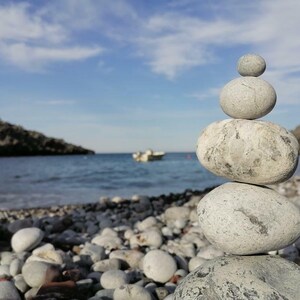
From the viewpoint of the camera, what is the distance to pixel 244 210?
3334 millimetres

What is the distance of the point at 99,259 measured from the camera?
6.66 m

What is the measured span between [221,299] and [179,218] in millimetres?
7355

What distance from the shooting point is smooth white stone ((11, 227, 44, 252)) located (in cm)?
693

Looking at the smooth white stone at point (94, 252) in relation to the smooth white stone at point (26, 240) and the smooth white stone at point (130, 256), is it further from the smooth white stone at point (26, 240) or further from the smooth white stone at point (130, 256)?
the smooth white stone at point (26, 240)

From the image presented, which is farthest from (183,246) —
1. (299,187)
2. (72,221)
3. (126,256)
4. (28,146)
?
(28,146)

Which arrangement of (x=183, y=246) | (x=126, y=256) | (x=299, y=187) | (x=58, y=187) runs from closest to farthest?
1. (x=126, y=256)
2. (x=183, y=246)
3. (x=299, y=187)
4. (x=58, y=187)

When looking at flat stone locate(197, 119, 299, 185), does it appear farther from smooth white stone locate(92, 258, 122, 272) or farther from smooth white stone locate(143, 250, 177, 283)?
smooth white stone locate(92, 258, 122, 272)

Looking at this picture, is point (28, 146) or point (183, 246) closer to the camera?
point (183, 246)

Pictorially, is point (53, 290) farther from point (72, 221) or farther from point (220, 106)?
point (72, 221)

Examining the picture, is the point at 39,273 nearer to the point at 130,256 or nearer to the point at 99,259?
the point at 99,259

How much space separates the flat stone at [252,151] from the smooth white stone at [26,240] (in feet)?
14.3

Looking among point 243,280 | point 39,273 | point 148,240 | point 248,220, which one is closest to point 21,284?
point 39,273

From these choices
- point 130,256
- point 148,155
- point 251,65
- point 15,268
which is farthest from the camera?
point 148,155

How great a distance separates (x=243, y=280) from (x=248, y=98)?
4.63ft
